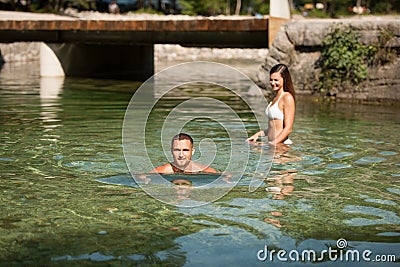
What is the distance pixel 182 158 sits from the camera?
6914mm

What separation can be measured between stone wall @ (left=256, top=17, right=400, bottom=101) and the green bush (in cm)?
17

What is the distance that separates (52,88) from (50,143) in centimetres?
1029

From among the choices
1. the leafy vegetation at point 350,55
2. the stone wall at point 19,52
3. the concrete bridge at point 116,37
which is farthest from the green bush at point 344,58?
the stone wall at point 19,52

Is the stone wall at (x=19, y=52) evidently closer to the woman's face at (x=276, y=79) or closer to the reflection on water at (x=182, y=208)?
the reflection on water at (x=182, y=208)

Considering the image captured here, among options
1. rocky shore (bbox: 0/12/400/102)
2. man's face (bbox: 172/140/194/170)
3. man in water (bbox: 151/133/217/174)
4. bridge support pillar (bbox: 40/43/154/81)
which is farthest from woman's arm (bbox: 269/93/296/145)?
bridge support pillar (bbox: 40/43/154/81)

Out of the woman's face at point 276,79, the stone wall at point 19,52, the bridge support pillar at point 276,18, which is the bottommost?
the stone wall at point 19,52

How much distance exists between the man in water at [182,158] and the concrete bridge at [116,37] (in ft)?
34.3

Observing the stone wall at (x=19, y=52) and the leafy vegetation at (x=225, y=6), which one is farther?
the leafy vegetation at (x=225, y=6)

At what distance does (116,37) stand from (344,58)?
8.53 m

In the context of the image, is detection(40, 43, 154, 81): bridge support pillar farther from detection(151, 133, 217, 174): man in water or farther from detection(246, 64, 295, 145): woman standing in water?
detection(151, 133, 217, 174): man in water

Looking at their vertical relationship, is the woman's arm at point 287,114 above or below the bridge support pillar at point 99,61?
above

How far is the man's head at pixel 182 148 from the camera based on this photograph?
22.2 feet

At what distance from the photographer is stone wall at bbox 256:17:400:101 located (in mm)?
15688

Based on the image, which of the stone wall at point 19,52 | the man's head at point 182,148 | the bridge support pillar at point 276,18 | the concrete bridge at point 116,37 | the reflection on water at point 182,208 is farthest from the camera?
the stone wall at point 19,52
